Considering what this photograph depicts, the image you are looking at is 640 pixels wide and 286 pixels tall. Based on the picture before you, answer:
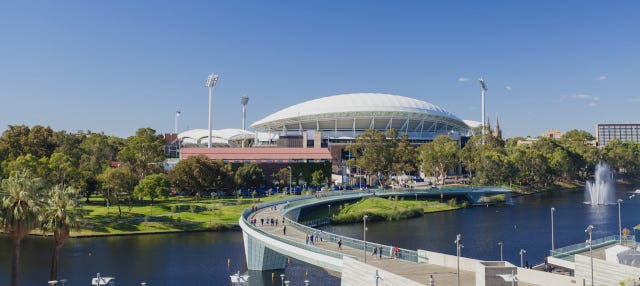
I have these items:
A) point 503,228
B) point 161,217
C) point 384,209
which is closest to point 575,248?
point 503,228

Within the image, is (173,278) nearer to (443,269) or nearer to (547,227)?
(443,269)

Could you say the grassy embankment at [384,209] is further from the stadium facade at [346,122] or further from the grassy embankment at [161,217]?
the stadium facade at [346,122]

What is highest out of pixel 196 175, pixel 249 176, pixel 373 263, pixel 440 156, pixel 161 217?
pixel 440 156

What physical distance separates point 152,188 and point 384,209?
44188mm

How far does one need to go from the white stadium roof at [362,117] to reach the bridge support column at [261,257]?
116m

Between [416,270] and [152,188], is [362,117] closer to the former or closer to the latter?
[152,188]

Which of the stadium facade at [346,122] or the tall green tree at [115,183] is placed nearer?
the tall green tree at [115,183]

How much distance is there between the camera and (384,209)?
101938 mm

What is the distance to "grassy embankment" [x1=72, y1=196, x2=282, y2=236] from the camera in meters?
80.6

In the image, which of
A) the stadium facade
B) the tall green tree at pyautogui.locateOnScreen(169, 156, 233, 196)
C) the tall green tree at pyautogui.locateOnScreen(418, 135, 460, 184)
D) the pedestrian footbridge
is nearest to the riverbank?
the tall green tree at pyautogui.locateOnScreen(169, 156, 233, 196)

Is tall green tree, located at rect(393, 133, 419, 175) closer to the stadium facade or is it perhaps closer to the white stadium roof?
the stadium facade

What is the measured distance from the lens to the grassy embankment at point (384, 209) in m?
95.8

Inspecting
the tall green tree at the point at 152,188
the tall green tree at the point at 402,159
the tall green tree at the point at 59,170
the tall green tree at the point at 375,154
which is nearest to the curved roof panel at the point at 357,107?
the tall green tree at the point at 375,154

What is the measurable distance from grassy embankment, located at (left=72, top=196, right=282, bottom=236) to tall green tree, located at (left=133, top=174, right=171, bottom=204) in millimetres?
2640
